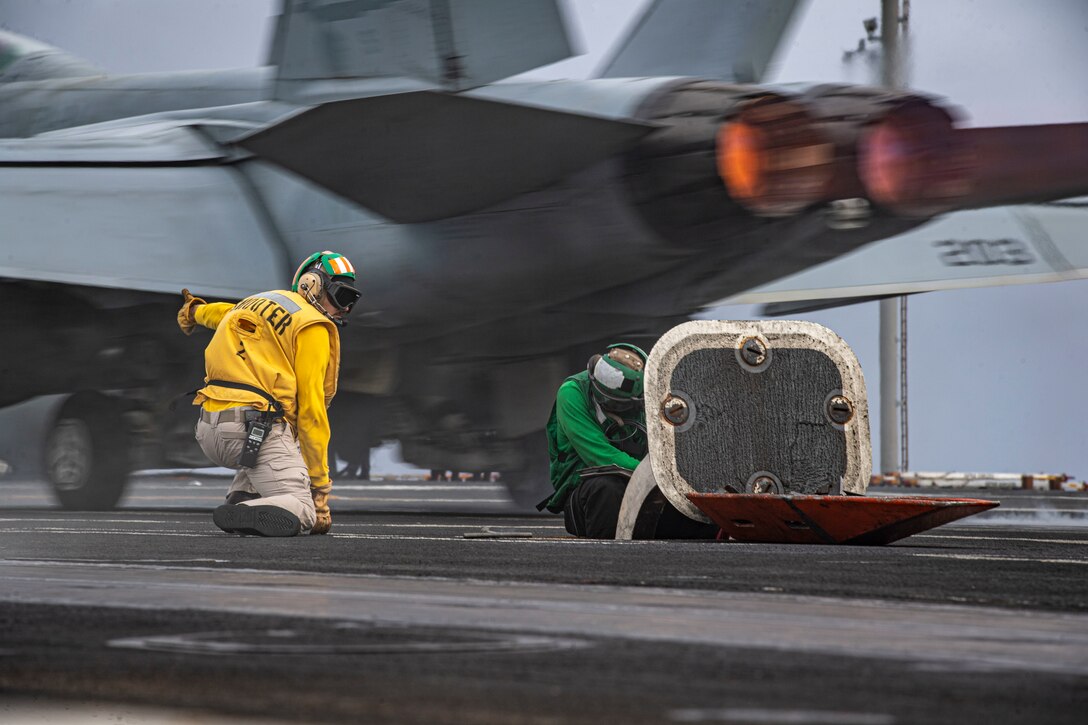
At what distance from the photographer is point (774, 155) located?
31.8 feet

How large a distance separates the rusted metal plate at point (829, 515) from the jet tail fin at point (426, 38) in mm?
5001

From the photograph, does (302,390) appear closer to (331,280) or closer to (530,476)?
(331,280)

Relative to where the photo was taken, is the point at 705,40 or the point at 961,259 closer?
the point at 705,40

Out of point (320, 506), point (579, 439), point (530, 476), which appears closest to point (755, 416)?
point (579, 439)

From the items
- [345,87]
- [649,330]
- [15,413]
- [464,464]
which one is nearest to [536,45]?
[345,87]

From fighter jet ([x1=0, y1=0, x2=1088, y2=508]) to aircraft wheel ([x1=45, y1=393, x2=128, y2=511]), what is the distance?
26mm

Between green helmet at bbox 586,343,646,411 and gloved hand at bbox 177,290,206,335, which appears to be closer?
green helmet at bbox 586,343,646,411

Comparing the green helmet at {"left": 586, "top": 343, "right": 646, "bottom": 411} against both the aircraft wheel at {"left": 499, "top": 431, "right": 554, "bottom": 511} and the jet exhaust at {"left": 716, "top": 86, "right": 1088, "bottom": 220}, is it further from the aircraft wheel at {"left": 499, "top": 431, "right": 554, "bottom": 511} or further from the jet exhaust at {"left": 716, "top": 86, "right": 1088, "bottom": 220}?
the aircraft wheel at {"left": 499, "top": 431, "right": 554, "bottom": 511}

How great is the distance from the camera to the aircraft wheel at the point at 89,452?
12.5 m

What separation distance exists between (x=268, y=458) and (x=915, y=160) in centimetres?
463

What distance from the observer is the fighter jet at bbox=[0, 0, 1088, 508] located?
31.5ft

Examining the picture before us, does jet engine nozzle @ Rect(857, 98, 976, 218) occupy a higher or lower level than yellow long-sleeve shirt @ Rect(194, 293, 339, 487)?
higher

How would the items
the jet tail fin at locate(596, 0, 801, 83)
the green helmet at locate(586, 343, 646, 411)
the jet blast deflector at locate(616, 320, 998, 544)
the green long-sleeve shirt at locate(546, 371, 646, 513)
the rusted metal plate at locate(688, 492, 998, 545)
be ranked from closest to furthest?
the rusted metal plate at locate(688, 492, 998, 545)
the jet blast deflector at locate(616, 320, 998, 544)
the green helmet at locate(586, 343, 646, 411)
the green long-sleeve shirt at locate(546, 371, 646, 513)
the jet tail fin at locate(596, 0, 801, 83)

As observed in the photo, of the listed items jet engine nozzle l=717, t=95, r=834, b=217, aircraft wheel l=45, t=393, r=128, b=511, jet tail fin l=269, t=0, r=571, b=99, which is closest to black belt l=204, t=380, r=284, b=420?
jet engine nozzle l=717, t=95, r=834, b=217
